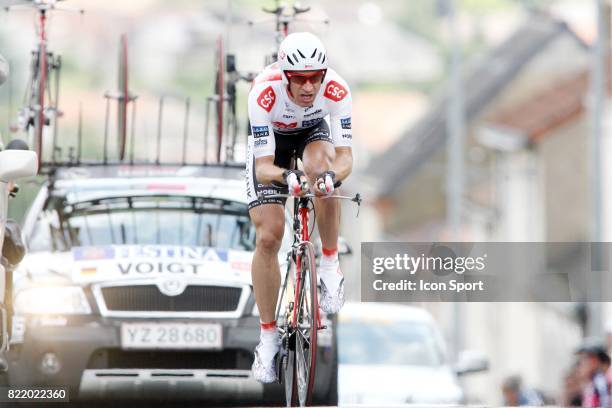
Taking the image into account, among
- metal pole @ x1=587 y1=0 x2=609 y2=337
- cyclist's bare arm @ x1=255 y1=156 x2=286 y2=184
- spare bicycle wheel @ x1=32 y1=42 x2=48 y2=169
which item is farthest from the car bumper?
metal pole @ x1=587 y1=0 x2=609 y2=337

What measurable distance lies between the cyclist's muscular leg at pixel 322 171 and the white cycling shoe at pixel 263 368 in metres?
0.73

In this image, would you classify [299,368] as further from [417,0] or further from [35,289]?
[417,0]

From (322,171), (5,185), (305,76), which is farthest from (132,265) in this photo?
(305,76)

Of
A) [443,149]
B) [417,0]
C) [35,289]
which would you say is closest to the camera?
[35,289]

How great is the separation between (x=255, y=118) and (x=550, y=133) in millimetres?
37831

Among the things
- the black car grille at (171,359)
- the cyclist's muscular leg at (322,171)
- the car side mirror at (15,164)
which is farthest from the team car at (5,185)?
the cyclist's muscular leg at (322,171)

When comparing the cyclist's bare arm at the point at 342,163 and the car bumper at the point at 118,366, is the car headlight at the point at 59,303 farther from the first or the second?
the cyclist's bare arm at the point at 342,163

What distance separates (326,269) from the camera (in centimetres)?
1192

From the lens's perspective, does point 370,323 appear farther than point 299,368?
Yes

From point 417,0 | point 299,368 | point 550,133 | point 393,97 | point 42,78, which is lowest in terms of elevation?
point 299,368

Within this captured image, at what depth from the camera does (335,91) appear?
11617 millimetres

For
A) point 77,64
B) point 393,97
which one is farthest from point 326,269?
point 77,64

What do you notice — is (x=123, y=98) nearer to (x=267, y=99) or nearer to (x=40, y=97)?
(x=40, y=97)

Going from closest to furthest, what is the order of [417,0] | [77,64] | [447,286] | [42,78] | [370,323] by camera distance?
[447,286] < [42,78] < [370,323] < [77,64] < [417,0]
